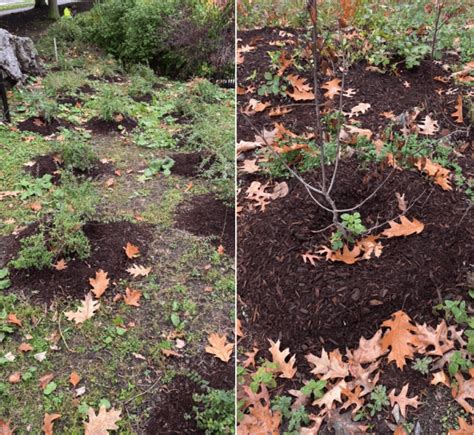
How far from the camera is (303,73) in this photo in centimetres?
472

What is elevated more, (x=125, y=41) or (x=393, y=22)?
(x=393, y=22)

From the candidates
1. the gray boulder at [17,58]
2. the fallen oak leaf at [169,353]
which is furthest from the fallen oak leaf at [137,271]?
the gray boulder at [17,58]

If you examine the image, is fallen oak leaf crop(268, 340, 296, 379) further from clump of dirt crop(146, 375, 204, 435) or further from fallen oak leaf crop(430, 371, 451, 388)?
fallen oak leaf crop(430, 371, 451, 388)

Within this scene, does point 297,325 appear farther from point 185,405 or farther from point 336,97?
point 336,97

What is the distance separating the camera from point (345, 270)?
9.12ft

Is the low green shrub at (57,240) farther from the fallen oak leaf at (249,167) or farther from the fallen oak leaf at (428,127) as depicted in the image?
the fallen oak leaf at (428,127)

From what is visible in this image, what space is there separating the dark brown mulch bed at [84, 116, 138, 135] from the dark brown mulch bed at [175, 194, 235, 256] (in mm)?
2157

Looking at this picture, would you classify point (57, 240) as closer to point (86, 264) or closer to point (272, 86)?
point (86, 264)

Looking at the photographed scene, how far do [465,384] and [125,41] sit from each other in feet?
30.5

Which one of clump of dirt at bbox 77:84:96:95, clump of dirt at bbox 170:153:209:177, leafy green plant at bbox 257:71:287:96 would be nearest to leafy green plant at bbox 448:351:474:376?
leafy green plant at bbox 257:71:287:96

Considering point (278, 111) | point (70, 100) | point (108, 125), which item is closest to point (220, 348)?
point (278, 111)

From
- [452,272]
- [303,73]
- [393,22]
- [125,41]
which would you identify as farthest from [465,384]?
[125,41]

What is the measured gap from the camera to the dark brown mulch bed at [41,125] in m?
6.05

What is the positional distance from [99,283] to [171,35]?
707cm
